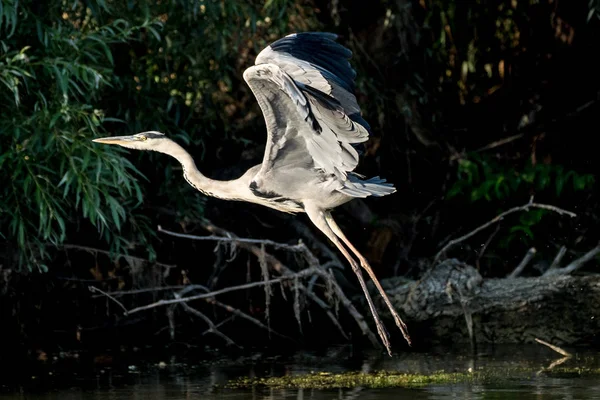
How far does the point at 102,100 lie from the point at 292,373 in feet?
9.54

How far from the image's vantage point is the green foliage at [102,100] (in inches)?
313

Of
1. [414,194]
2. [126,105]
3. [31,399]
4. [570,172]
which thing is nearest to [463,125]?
[414,194]

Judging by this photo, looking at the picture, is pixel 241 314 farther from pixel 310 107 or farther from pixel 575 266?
pixel 310 107

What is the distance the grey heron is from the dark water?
591mm

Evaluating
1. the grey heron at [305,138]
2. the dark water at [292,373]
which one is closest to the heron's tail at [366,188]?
the grey heron at [305,138]

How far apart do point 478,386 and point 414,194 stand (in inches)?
172

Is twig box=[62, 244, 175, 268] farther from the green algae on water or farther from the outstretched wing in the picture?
the outstretched wing

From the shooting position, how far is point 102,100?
9.09 m

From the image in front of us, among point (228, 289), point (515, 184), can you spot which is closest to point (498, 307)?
point (515, 184)

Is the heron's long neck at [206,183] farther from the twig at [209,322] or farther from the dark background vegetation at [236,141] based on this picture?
the twig at [209,322]

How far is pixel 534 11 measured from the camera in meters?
11.1

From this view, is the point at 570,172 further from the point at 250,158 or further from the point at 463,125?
the point at 250,158

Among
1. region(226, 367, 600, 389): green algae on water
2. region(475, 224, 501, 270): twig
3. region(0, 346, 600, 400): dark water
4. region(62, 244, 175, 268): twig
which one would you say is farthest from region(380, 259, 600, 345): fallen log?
region(62, 244, 175, 268): twig

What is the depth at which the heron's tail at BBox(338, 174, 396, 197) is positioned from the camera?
6738 mm
